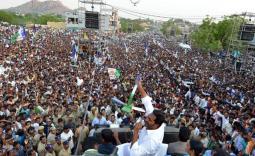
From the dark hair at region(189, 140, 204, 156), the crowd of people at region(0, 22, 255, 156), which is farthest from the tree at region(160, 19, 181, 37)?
the dark hair at region(189, 140, 204, 156)

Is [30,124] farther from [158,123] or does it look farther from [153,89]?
[153,89]

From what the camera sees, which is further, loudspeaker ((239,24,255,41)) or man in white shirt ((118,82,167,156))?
loudspeaker ((239,24,255,41))

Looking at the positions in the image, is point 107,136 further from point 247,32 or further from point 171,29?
point 171,29

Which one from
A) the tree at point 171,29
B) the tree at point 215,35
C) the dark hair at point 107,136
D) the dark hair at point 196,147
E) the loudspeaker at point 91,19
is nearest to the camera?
the dark hair at point 196,147

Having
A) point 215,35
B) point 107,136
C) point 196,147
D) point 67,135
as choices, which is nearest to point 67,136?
point 67,135

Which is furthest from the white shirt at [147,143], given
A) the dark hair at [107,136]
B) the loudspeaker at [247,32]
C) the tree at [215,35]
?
the tree at [215,35]

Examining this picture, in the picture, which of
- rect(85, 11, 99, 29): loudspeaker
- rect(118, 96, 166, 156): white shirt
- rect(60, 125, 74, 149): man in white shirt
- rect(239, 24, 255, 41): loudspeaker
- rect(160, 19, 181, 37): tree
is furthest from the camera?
rect(160, 19, 181, 37): tree

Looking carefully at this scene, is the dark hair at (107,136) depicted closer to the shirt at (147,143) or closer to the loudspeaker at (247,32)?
the shirt at (147,143)

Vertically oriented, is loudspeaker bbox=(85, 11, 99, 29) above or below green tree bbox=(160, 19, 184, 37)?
above

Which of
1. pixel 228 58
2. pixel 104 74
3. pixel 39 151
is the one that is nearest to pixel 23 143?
pixel 39 151

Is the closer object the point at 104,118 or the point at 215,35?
the point at 104,118

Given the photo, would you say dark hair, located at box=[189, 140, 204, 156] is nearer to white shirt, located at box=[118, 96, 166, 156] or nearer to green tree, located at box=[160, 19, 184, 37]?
white shirt, located at box=[118, 96, 166, 156]

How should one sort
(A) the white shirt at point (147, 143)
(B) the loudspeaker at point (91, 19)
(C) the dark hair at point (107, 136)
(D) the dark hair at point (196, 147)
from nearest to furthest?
(D) the dark hair at point (196, 147), (A) the white shirt at point (147, 143), (C) the dark hair at point (107, 136), (B) the loudspeaker at point (91, 19)

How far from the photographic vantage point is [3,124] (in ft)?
27.0
